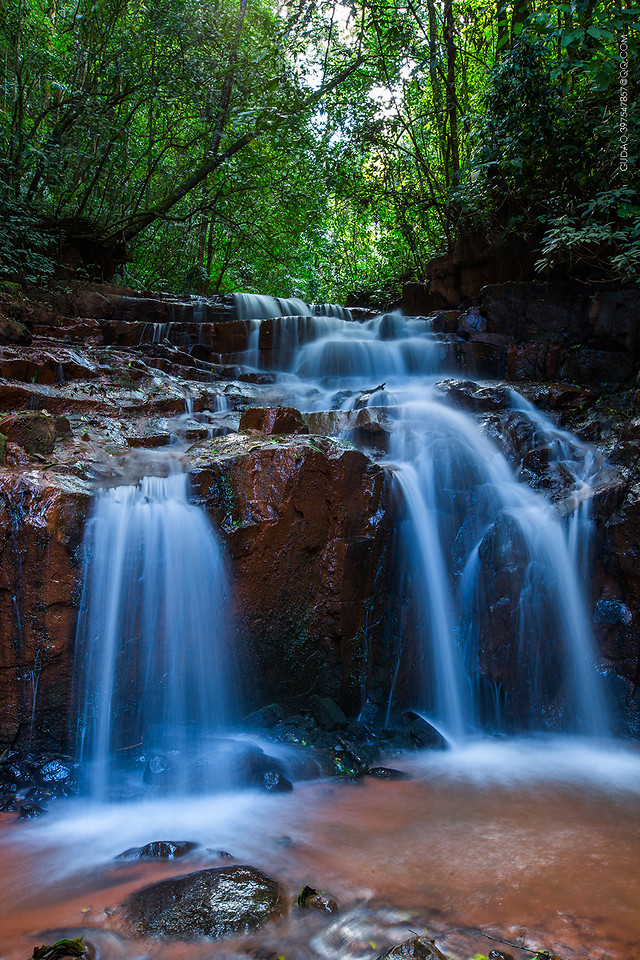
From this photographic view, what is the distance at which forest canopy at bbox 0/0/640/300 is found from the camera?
8.95m

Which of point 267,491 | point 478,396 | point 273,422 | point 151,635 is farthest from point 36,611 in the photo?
point 478,396

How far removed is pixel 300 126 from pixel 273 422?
9.68 meters

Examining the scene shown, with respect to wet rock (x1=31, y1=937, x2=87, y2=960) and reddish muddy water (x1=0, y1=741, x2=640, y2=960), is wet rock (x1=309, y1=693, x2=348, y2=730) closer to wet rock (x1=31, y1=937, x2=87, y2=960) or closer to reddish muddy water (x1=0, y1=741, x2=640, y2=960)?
reddish muddy water (x1=0, y1=741, x2=640, y2=960)

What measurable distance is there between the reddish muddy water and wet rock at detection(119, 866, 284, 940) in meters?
0.07

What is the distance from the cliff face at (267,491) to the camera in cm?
420

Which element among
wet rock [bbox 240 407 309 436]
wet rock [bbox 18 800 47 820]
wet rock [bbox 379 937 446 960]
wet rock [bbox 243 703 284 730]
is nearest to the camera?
wet rock [bbox 379 937 446 960]

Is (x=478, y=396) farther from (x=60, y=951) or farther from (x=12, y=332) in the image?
(x=60, y=951)

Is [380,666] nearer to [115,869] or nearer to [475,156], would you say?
[115,869]

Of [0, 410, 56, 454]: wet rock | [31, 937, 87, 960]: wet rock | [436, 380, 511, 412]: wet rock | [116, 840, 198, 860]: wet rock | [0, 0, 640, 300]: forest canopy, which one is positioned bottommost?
[116, 840, 198, 860]: wet rock

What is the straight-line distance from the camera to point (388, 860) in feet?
10.7

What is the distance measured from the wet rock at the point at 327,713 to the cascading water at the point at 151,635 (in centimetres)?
74

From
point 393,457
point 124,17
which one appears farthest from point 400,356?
point 124,17

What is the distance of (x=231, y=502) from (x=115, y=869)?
2712 millimetres

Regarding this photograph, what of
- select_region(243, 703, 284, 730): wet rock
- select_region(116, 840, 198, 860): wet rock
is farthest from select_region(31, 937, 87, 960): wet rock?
select_region(243, 703, 284, 730): wet rock
